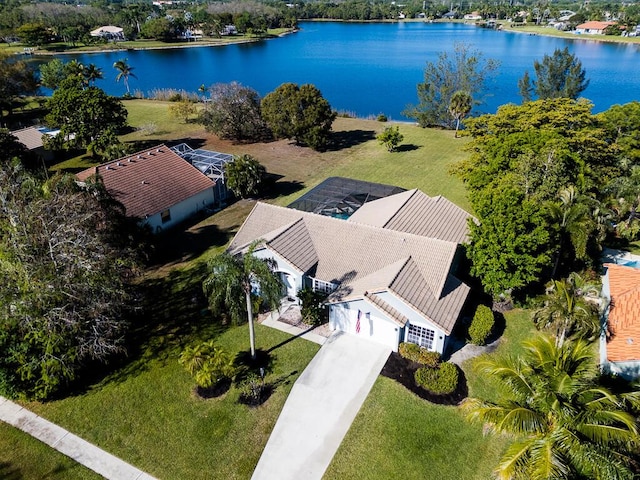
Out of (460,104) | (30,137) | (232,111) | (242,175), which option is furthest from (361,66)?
(242,175)

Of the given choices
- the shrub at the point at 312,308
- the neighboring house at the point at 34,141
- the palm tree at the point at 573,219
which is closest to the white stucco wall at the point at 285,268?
the shrub at the point at 312,308

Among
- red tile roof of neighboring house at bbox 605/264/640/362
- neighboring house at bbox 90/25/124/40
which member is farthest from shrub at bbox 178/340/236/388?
neighboring house at bbox 90/25/124/40

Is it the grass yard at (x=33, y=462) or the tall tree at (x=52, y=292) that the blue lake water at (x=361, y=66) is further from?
the grass yard at (x=33, y=462)

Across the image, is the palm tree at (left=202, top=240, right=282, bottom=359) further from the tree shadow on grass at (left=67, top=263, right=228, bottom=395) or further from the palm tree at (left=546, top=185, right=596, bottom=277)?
the palm tree at (left=546, top=185, right=596, bottom=277)

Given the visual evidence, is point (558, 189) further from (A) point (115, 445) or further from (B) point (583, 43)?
(B) point (583, 43)

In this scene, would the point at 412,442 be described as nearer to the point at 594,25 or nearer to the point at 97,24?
the point at 97,24
